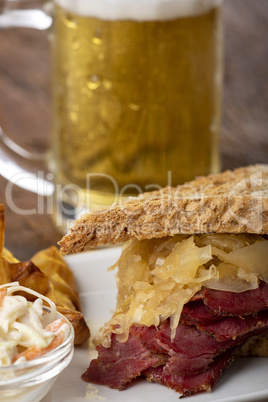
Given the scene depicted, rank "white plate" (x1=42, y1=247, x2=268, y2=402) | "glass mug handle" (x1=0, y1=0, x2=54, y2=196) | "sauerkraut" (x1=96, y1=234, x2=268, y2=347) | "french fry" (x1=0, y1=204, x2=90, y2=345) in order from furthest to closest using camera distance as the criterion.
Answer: "glass mug handle" (x1=0, y1=0, x2=54, y2=196) → "french fry" (x1=0, y1=204, x2=90, y2=345) → "sauerkraut" (x1=96, y1=234, x2=268, y2=347) → "white plate" (x1=42, y1=247, x2=268, y2=402)

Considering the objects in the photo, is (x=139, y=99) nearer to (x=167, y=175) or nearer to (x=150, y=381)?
(x=167, y=175)

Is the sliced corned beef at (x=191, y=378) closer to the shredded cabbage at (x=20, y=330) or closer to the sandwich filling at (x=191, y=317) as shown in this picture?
the sandwich filling at (x=191, y=317)

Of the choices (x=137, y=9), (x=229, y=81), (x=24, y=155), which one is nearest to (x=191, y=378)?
(x=137, y=9)

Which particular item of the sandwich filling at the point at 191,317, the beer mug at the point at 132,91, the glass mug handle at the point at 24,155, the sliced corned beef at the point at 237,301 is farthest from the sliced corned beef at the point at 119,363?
the glass mug handle at the point at 24,155

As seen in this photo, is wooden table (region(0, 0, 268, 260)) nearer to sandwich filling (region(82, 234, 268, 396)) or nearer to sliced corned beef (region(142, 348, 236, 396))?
sandwich filling (region(82, 234, 268, 396))

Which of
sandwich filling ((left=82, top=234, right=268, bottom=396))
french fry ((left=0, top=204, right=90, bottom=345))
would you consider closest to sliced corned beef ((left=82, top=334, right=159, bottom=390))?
sandwich filling ((left=82, top=234, right=268, bottom=396))

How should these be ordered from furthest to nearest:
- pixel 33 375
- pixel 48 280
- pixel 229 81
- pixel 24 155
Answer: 1. pixel 229 81
2. pixel 24 155
3. pixel 48 280
4. pixel 33 375

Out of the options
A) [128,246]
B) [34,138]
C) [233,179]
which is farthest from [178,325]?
[34,138]

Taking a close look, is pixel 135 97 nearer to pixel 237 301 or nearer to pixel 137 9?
pixel 137 9
